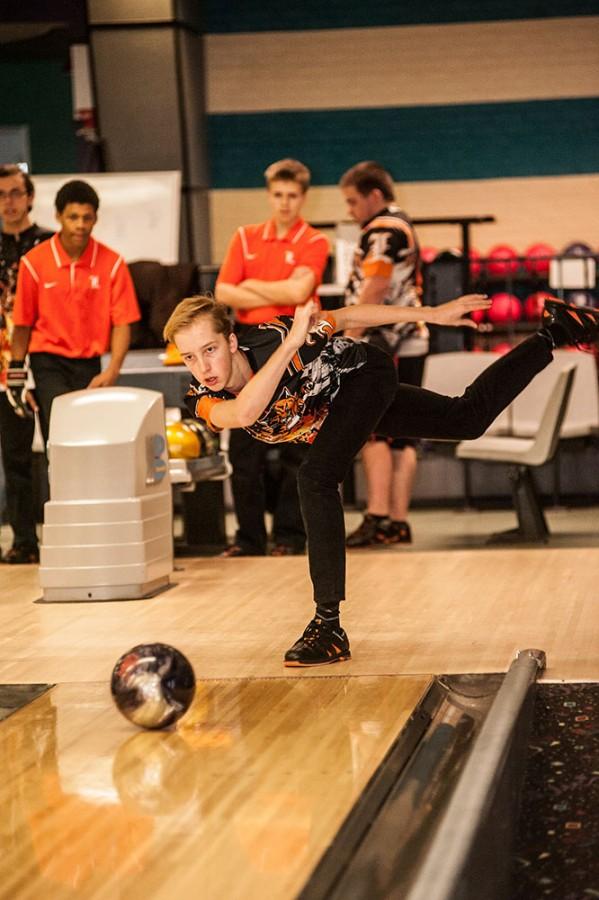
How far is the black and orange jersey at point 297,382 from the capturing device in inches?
132

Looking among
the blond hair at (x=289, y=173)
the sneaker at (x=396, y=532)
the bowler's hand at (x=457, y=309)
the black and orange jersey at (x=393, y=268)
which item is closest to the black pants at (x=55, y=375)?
the blond hair at (x=289, y=173)

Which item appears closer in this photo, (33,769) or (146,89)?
(33,769)

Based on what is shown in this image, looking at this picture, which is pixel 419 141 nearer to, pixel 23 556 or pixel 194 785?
pixel 23 556

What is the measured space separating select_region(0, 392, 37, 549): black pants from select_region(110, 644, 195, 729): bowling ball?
2.71 meters

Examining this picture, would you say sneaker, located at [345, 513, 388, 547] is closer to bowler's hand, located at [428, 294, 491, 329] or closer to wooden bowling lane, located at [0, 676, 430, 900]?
bowler's hand, located at [428, 294, 491, 329]

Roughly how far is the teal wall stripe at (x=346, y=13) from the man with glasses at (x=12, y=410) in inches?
256

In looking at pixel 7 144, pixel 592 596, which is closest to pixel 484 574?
pixel 592 596

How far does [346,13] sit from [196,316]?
8.79 metres

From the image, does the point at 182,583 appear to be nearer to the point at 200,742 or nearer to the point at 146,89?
the point at 200,742

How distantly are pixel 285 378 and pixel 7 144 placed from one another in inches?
466

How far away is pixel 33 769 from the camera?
8.38ft

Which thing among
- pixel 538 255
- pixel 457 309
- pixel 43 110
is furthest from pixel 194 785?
pixel 43 110

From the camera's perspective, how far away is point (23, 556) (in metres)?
5.39

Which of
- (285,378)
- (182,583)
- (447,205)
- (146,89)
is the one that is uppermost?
(146,89)
